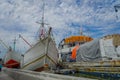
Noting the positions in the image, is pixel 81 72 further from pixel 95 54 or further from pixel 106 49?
pixel 106 49

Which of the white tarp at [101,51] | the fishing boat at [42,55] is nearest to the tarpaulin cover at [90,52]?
the white tarp at [101,51]

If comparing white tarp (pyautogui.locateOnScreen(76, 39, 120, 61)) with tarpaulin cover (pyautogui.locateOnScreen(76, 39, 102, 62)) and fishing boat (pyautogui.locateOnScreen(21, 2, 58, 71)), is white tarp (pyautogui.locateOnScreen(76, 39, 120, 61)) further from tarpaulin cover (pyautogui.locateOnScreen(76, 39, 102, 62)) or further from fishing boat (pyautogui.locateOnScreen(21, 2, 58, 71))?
fishing boat (pyautogui.locateOnScreen(21, 2, 58, 71))

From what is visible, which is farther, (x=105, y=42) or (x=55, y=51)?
(x=55, y=51)

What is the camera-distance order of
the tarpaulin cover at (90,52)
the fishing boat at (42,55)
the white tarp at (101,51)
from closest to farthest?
the white tarp at (101,51) < the tarpaulin cover at (90,52) < the fishing boat at (42,55)

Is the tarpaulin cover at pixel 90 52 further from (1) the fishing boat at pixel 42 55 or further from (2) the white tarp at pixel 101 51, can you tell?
(1) the fishing boat at pixel 42 55

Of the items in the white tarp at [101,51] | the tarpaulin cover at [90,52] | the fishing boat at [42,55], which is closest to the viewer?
the white tarp at [101,51]

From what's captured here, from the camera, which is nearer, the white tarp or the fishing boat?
the white tarp

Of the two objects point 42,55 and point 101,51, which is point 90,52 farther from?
point 42,55

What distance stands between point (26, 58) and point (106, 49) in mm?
12235

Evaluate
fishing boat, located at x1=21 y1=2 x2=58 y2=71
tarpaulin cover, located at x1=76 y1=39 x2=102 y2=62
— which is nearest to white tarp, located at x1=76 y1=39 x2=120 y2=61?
tarpaulin cover, located at x1=76 y1=39 x2=102 y2=62

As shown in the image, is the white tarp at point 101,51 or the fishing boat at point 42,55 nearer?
the white tarp at point 101,51

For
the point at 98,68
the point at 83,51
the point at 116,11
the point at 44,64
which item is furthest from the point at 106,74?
the point at 44,64

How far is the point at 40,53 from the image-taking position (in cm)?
2317

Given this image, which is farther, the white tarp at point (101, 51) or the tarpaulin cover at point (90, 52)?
the tarpaulin cover at point (90, 52)
